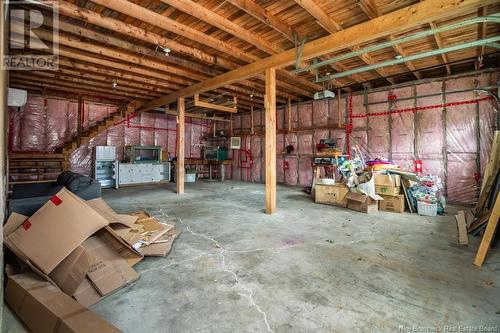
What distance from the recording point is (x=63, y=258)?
1748 mm

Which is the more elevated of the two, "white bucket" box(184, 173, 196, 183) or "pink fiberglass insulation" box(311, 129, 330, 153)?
"pink fiberglass insulation" box(311, 129, 330, 153)

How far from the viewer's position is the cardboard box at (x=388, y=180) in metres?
4.62

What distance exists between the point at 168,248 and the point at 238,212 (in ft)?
6.60

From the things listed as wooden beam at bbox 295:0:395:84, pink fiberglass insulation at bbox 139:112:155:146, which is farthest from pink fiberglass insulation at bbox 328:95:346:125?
pink fiberglass insulation at bbox 139:112:155:146

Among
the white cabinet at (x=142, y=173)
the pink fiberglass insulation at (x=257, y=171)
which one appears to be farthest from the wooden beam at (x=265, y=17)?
the white cabinet at (x=142, y=173)

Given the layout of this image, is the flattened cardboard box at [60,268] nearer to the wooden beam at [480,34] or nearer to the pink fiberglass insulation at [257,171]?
the wooden beam at [480,34]

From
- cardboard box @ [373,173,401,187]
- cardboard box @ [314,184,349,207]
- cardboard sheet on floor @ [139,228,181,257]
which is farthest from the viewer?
cardboard box @ [314,184,349,207]

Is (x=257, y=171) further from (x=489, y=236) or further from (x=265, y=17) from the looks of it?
(x=489, y=236)

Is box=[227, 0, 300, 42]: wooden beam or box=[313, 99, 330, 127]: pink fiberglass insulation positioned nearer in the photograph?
box=[227, 0, 300, 42]: wooden beam

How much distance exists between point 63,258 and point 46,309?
0.44 m

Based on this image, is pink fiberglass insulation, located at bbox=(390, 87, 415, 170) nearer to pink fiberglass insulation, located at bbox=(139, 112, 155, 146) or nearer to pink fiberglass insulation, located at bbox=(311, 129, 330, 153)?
pink fiberglass insulation, located at bbox=(311, 129, 330, 153)

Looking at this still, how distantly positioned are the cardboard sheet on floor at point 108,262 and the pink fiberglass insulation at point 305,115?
712 cm

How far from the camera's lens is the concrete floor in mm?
1559

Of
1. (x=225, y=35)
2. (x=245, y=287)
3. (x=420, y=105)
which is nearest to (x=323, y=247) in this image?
Result: (x=245, y=287)
